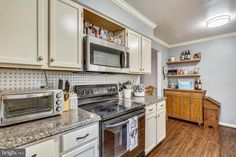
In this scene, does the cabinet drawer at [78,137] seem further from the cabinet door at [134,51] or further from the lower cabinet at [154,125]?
the cabinet door at [134,51]

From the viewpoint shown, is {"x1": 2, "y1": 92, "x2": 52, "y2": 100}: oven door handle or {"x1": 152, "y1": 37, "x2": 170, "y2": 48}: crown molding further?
{"x1": 152, "y1": 37, "x2": 170, "y2": 48}: crown molding

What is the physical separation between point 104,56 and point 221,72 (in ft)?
→ 11.5

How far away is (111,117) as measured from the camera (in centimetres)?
145

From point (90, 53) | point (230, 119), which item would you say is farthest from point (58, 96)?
point (230, 119)

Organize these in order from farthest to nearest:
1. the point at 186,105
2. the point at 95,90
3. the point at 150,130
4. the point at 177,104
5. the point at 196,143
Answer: the point at 177,104
the point at 186,105
the point at 196,143
the point at 150,130
the point at 95,90

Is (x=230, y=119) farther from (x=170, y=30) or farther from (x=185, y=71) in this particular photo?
(x=170, y=30)

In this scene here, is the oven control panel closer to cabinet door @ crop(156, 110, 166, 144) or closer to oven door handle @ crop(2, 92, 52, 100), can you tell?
oven door handle @ crop(2, 92, 52, 100)

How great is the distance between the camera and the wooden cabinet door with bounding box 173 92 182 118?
3.96m

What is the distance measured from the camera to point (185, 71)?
13.9 feet

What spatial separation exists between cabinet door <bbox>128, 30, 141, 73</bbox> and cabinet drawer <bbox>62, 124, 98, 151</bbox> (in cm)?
137

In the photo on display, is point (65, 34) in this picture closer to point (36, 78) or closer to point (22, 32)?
point (22, 32)

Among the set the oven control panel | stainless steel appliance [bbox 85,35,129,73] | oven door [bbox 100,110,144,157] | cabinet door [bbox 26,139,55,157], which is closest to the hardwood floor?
oven door [bbox 100,110,144,157]

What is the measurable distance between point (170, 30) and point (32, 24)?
3009 millimetres

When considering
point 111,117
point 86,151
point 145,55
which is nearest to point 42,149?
point 86,151
